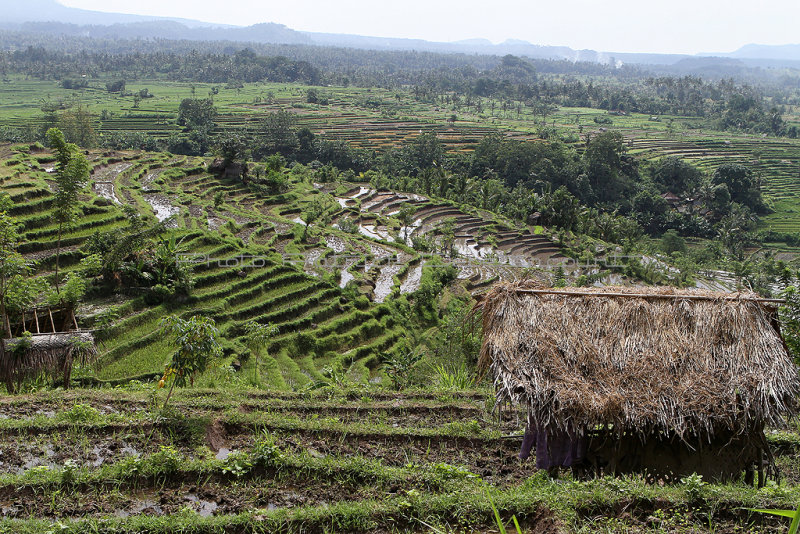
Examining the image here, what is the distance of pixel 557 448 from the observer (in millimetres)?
7863

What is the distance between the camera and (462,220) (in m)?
43.1

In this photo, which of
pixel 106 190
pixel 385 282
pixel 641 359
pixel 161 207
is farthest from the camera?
pixel 106 190

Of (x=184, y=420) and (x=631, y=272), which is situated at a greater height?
(x=184, y=420)

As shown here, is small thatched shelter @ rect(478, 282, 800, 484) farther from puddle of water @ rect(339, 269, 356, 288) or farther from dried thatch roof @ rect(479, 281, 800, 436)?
puddle of water @ rect(339, 269, 356, 288)

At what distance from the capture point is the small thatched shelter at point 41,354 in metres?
9.91

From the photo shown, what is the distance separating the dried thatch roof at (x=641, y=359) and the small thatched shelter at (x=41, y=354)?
6657mm

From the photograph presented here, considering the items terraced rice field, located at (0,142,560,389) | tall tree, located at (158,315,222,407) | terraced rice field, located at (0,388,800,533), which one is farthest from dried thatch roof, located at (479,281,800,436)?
terraced rice field, located at (0,142,560,389)

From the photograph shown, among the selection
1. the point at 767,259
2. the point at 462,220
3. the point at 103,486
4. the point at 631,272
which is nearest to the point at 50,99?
the point at 462,220

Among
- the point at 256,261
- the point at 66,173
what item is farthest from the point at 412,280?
the point at 66,173

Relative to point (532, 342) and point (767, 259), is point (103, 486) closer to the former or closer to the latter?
point (532, 342)

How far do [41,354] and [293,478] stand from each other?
526 cm

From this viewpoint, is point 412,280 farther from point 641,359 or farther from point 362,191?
point 641,359

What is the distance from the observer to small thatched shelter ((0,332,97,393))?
390 inches

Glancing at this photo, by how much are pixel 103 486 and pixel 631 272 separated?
3472cm
